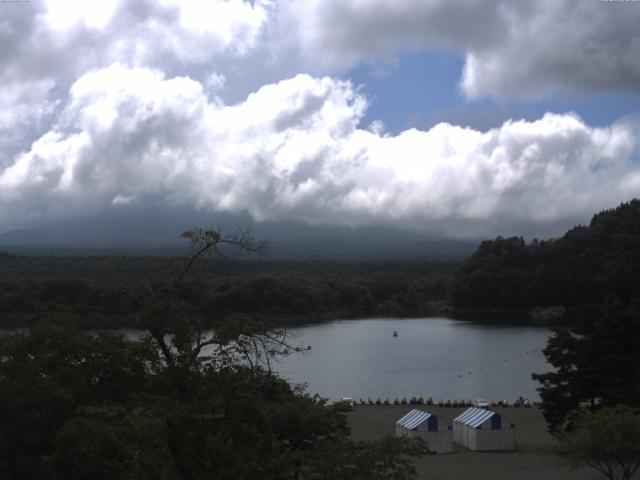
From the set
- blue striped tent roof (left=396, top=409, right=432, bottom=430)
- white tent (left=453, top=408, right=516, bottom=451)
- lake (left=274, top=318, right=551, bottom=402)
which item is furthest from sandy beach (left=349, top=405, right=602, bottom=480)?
lake (left=274, top=318, right=551, bottom=402)

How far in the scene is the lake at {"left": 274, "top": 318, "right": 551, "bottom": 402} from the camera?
3497 centimetres

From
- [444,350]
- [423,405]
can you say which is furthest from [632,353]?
[444,350]

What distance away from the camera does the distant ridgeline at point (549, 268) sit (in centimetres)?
7044

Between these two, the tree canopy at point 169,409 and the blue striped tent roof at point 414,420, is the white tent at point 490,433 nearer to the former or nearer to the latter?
the blue striped tent roof at point 414,420

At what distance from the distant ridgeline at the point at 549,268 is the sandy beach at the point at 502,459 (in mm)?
44592

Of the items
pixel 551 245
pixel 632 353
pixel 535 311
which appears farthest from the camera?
pixel 551 245

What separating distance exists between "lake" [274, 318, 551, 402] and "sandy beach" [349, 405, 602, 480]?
6.45 metres

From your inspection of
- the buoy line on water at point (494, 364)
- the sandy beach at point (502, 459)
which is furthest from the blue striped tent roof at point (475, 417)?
the buoy line on water at point (494, 364)

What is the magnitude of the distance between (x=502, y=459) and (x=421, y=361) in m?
24.0

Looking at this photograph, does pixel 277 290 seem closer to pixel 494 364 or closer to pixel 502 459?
pixel 494 364

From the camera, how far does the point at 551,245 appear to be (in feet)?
255

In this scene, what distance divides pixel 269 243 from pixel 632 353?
15.1 m

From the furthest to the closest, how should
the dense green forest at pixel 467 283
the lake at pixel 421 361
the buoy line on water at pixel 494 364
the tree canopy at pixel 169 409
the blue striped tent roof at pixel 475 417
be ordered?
the dense green forest at pixel 467 283 → the buoy line on water at pixel 494 364 → the lake at pixel 421 361 → the blue striped tent roof at pixel 475 417 → the tree canopy at pixel 169 409

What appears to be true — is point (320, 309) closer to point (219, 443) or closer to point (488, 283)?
point (488, 283)
